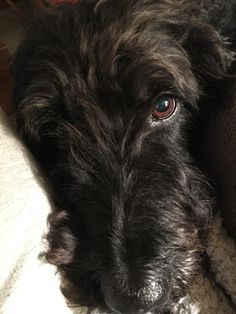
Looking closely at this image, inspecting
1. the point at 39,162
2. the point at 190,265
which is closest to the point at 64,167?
the point at 39,162

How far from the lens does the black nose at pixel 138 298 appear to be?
1229mm

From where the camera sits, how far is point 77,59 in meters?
1.49

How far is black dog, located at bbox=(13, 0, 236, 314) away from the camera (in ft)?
4.40

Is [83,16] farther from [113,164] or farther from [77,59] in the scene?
[113,164]

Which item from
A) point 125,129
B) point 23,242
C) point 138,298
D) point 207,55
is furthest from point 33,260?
point 207,55

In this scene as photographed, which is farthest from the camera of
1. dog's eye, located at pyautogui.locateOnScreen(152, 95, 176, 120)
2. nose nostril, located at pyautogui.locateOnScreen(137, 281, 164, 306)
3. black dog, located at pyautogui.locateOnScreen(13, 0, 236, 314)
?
dog's eye, located at pyautogui.locateOnScreen(152, 95, 176, 120)

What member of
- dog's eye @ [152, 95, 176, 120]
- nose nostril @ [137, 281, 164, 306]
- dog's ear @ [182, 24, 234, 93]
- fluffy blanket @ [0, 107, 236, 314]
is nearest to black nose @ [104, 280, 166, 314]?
nose nostril @ [137, 281, 164, 306]

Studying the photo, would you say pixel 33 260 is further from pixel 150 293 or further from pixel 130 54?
pixel 130 54

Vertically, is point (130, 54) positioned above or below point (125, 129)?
above

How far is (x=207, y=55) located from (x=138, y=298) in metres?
0.76

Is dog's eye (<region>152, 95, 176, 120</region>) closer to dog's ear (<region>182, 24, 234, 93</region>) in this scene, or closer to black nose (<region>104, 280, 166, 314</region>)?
dog's ear (<region>182, 24, 234, 93</region>)

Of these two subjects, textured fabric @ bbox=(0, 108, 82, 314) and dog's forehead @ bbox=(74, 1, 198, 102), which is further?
dog's forehead @ bbox=(74, 1, 198, 102)

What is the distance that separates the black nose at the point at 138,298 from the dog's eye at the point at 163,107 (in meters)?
0.50

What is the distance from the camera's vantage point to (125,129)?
1476 millimetres
